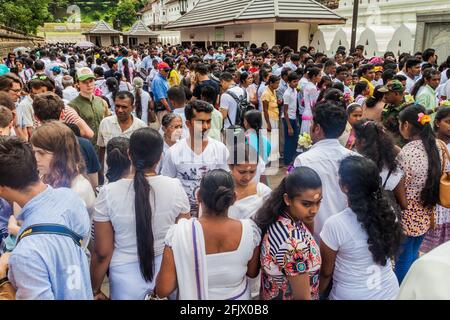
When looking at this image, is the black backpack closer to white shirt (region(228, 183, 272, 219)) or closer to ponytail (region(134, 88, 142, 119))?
ponytail (region(134, 88, 142, 119))

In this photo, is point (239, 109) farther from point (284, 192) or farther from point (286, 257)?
point (286, 257)

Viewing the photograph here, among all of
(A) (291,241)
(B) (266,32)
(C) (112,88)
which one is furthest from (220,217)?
(B) (266,32)

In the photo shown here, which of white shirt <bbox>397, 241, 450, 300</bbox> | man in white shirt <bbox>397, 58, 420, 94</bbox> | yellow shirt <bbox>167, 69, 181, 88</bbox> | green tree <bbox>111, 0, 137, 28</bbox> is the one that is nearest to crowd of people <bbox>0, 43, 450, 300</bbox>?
white shirt <bbox>397, 241, 450, 300</bbox>

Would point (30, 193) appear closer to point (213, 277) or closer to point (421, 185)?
point (213, 277)

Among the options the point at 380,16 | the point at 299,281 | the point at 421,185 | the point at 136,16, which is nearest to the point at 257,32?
the point at 380,16

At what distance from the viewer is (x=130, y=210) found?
2.27 metres

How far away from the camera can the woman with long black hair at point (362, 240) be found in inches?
84.7

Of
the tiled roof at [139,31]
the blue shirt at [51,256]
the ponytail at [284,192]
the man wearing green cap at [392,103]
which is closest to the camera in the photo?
the blue shirt at [51,256]

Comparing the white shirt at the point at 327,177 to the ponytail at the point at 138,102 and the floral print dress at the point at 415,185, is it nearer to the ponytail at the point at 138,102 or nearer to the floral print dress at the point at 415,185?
the floral print dress at the point at 415,185

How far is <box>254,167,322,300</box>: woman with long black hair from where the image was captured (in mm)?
2002

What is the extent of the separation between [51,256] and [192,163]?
169cm

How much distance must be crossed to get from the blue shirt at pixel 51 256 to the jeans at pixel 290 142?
5.25 metres

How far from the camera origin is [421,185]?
303cm

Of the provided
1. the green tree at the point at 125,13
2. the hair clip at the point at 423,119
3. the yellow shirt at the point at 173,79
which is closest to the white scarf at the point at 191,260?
the hair clip at the point at 423,119
